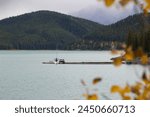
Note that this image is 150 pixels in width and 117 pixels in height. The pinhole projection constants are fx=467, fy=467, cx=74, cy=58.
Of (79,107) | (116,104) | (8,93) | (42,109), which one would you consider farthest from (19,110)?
(8,93)

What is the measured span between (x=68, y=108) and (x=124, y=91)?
14.1 ft

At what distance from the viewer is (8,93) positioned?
160 ft

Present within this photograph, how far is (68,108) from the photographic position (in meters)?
8.04

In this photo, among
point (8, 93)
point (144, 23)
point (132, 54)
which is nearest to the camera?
point (132, 54)

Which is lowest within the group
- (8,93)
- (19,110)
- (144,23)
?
(8,93)

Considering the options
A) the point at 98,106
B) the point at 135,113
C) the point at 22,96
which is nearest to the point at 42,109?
the point at 98,106

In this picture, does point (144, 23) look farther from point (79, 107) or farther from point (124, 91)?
point (79, 107)

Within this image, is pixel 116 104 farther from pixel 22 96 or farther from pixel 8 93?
pixel 8 93

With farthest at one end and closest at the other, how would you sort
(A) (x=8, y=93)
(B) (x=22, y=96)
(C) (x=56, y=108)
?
(A) (x=8, y=93), (B) (x=22, y=96), (C) (x=56, y=108)

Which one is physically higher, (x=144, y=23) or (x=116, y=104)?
(x=144, y=23)

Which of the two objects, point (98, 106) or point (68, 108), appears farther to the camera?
point (68, 108)

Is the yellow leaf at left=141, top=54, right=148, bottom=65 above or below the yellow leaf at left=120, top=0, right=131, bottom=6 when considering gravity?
below

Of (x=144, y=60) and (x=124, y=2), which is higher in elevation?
(x=124, y=2)

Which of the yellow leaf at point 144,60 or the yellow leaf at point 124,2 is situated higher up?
the yellow leaf at point 124,2
